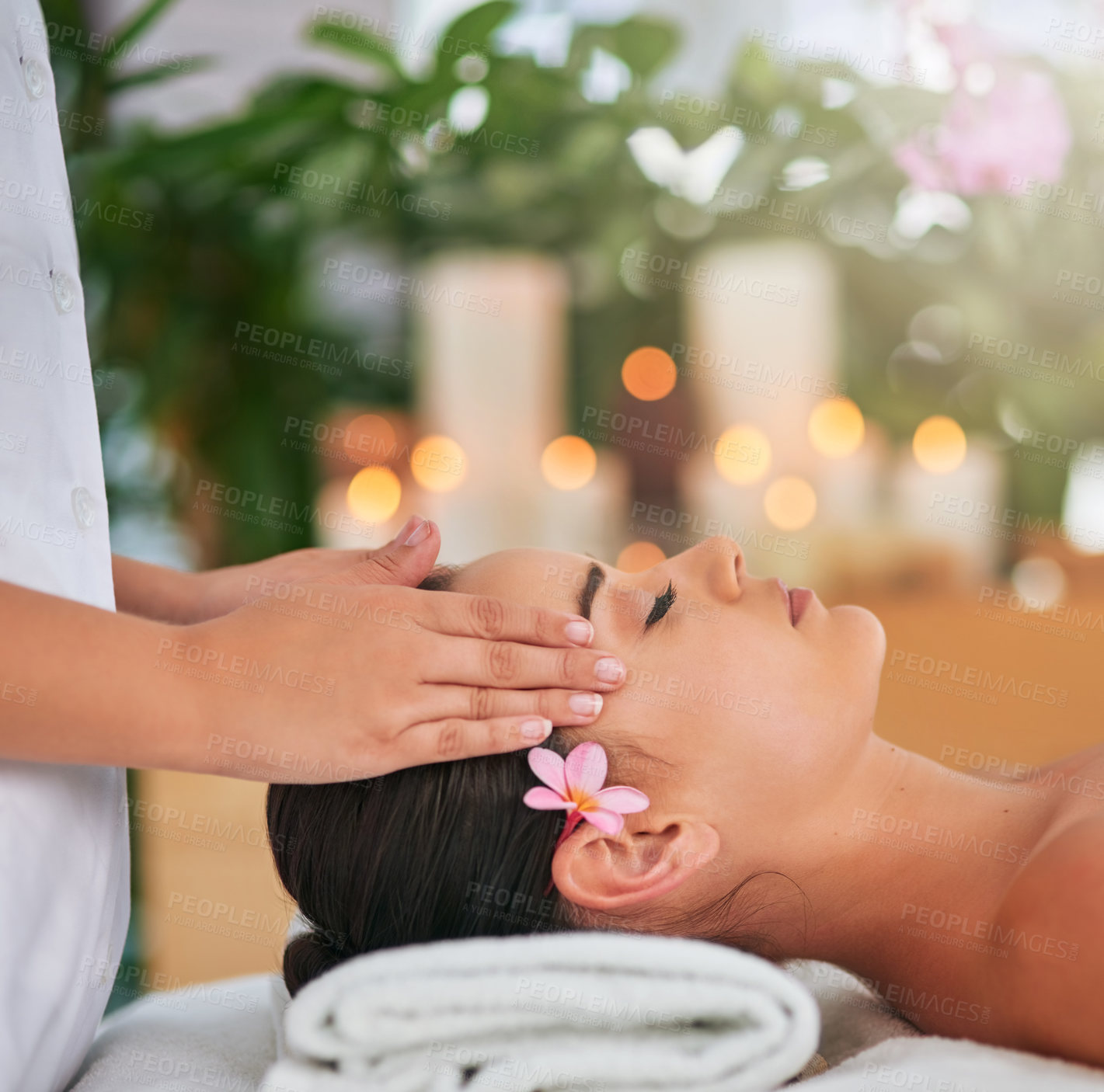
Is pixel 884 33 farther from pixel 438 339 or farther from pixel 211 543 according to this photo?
pixel 211 543

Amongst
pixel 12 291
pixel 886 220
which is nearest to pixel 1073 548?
pixel 886 220

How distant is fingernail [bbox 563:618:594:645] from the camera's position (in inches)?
32.9

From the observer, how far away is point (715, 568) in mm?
994

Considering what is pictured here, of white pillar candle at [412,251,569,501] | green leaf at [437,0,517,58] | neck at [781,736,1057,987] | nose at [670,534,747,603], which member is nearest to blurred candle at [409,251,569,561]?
white pillar candle at [412,251,569,501]

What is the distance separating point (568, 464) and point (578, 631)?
163 cm

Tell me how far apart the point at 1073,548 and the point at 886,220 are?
879 millimetres

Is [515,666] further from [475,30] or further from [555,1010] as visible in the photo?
[475,30]

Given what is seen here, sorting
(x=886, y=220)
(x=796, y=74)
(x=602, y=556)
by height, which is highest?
Result: (x=796, y=74)

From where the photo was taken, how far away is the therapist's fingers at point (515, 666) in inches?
30.2

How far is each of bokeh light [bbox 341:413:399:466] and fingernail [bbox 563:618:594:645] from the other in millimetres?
1719

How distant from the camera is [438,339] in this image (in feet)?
7.83

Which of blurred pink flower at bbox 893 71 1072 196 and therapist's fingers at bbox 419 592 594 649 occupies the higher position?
blurred pink flower at bbox 893 71 1072 196

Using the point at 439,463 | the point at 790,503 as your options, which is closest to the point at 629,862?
the point at 439,463

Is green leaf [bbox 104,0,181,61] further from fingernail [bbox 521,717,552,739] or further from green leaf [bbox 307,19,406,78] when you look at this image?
fingernail [bbox 521,717,552,739]
